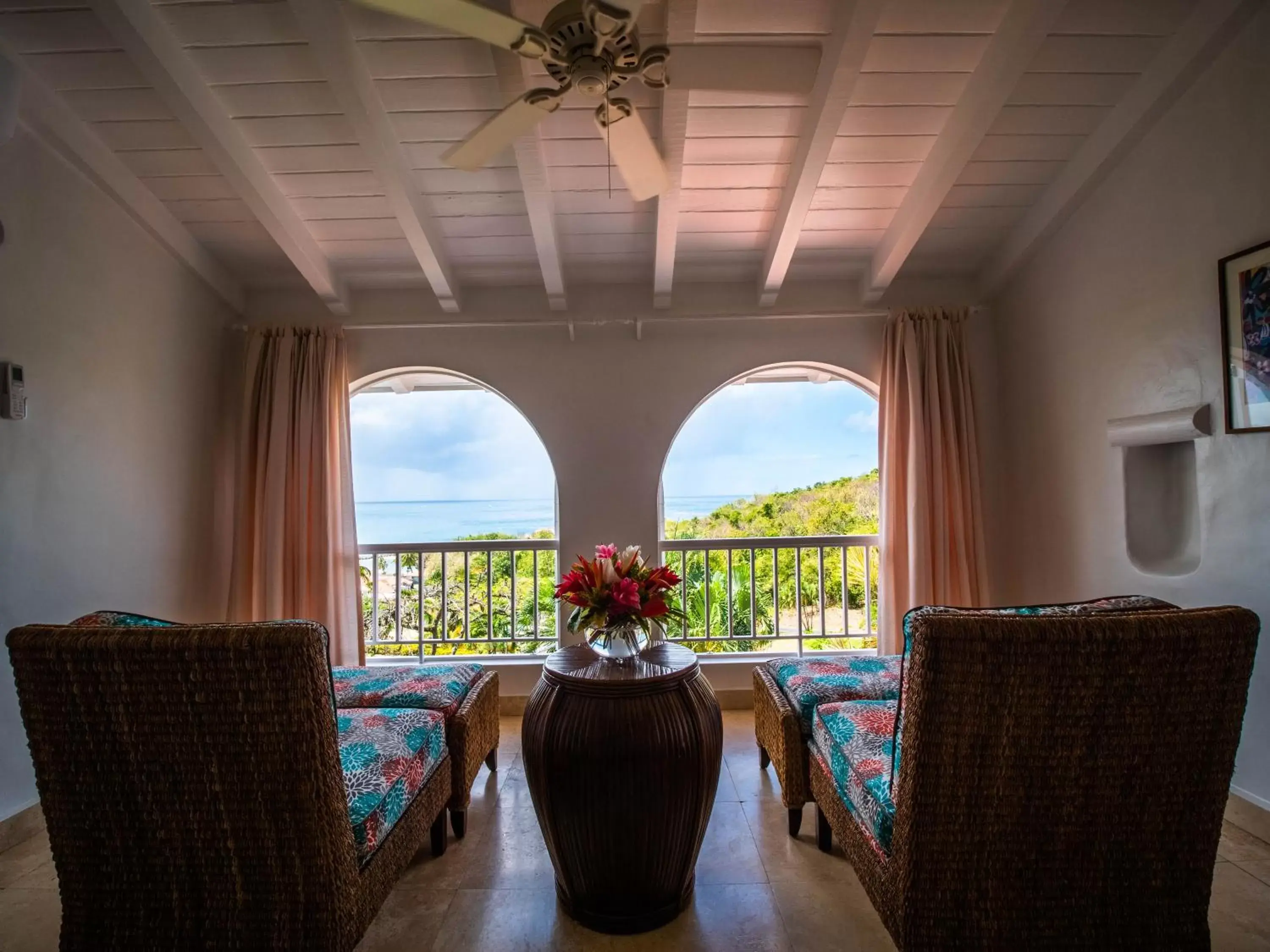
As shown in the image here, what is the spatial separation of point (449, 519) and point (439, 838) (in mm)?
2883

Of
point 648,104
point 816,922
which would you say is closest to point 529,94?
point 648,104

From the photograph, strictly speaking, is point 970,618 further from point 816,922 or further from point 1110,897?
point 816,922

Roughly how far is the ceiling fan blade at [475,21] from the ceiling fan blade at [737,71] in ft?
1.45

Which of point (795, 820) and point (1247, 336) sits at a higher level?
point (1247, 336)

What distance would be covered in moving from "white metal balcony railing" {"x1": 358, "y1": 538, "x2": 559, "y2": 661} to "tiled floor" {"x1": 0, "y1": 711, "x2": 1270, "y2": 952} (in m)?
1.56

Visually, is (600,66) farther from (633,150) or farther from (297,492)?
(297,492)

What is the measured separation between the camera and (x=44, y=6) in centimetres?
198

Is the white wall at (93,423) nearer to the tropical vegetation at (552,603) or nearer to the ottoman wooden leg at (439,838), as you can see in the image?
the tropical vegetation at (552,603)

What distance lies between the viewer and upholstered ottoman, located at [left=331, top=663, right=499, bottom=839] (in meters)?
2.06

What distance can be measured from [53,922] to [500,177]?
2975 millimetres

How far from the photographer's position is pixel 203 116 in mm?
2232

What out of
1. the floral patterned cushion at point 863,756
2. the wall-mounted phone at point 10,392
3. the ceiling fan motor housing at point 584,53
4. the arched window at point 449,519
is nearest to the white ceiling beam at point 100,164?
the wall-mounted phone at point 10,392

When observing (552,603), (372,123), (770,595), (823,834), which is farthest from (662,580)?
(770,595)

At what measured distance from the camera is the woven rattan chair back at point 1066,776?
3.76 ft
